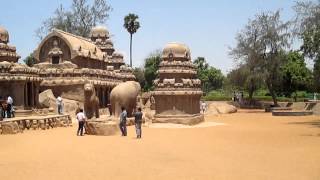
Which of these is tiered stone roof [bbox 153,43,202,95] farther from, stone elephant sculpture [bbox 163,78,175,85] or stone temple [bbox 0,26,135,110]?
stone temple [bbox 0,26,135,110]

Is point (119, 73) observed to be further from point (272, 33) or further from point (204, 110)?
point (272, 33)

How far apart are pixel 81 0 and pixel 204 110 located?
21.7 m

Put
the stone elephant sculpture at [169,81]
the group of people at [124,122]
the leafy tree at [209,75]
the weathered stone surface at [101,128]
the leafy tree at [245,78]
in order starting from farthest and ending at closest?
the leafy tree at [209,75] → the leafy tree at [245,78] → the stone elephant sculpture at [169,81] → the weathered stone surface at [101,128] → the group of people at [124,122]

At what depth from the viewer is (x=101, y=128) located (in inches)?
814

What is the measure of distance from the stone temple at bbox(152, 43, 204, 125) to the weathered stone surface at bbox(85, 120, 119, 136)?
750cm

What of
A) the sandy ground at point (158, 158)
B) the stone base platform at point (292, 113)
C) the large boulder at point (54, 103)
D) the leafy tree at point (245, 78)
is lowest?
the sandy ground at point (158, 158)

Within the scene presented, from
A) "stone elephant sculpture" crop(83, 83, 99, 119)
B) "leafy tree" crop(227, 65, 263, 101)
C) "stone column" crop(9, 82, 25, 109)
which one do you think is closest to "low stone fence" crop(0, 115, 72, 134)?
"stone elephant sculpture" crop(83, 83, 99, 119)

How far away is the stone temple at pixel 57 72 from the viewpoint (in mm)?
30156

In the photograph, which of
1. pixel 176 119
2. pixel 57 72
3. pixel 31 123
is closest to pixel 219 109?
pixel 57 72

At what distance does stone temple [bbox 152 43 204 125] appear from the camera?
2814cm

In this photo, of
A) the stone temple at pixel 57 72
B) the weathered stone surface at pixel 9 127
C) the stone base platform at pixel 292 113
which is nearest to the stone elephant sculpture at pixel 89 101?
the weathered stone surface at pixel 9 127

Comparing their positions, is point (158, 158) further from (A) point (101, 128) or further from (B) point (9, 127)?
(B) point (9, 127)

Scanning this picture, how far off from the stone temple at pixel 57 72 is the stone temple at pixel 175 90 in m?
7.60

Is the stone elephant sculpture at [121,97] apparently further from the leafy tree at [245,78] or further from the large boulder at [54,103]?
the leafy tree at [245,78]
